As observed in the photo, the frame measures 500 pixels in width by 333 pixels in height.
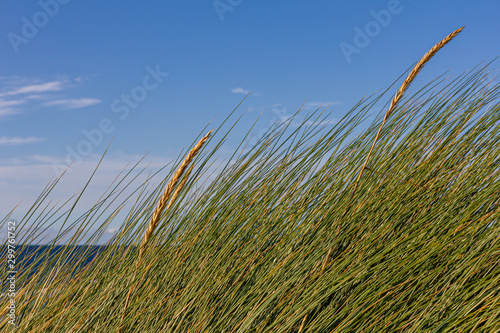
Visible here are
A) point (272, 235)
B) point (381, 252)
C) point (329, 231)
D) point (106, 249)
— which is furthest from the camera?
point (106, 249)

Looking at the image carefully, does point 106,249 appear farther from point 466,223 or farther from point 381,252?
point 466,223

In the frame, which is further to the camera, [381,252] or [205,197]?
[205,197]

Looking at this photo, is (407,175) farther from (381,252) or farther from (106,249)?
(106,249)

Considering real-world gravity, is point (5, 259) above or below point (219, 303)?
above

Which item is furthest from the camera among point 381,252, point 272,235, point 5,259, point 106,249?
point 5,259

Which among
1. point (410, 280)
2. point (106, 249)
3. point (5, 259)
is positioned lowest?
point (410, 280)

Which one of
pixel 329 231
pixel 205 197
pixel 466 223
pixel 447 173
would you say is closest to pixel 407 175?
pixel 447 173

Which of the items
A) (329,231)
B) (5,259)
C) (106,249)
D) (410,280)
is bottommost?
(410,280)

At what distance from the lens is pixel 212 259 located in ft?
5.53

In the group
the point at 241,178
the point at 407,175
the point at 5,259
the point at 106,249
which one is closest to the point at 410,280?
the point at 407,175

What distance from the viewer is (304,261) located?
1.59 m

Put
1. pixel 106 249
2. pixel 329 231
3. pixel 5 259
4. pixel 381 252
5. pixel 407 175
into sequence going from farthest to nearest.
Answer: pixel 5 259, pixel 106 249, pixel 407 175, pixel 329 231, pixel 381 252

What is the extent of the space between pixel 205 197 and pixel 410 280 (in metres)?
0.92

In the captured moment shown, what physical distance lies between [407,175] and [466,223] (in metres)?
0.37
